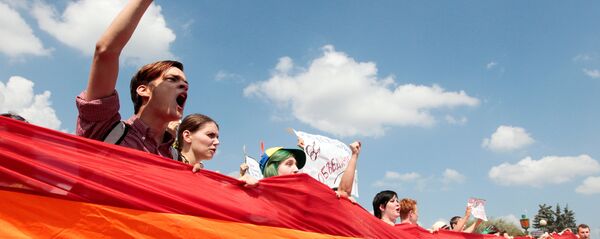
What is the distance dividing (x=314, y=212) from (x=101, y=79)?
1.74 metres

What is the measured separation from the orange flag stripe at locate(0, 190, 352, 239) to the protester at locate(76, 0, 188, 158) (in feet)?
1.19

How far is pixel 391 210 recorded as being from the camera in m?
5.45

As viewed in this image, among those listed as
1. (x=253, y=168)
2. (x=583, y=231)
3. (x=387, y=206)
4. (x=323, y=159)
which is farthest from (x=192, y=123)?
(x=583, y=231)

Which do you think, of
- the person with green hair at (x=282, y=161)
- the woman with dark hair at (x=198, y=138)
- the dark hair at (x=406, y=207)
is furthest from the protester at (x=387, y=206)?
the woman with dark hair at (x=198, y=138)

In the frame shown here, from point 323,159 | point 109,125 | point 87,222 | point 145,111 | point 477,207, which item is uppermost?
point 323,159

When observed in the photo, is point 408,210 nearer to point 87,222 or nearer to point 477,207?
point 477,207

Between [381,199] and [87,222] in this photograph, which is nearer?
[87,222]

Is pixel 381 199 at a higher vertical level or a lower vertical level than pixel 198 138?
higher

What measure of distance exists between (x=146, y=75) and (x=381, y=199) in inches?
137

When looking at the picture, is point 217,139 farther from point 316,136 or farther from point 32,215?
point 316,136

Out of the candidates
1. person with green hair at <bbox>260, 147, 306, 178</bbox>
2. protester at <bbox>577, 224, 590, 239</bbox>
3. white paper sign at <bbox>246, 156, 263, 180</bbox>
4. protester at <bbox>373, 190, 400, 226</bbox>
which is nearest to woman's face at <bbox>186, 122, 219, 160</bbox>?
person with green hair at <bbox>260, 147, 306, 178</bbox>

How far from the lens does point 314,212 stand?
3406 millimetres

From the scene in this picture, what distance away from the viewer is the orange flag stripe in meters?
2.10

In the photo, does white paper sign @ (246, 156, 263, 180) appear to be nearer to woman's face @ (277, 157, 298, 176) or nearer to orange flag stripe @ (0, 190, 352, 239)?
woman's face @ (277, 157, 298, 176)
